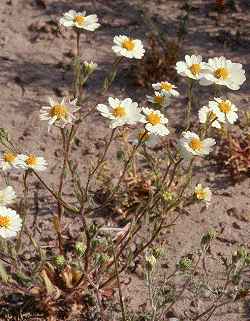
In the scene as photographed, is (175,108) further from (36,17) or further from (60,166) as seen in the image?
(36,17)

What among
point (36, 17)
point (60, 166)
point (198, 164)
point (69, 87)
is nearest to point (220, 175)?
point (198, 164)

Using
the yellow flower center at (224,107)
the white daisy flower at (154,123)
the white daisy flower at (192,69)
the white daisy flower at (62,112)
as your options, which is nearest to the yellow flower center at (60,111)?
the white daisy flower at (62,112)

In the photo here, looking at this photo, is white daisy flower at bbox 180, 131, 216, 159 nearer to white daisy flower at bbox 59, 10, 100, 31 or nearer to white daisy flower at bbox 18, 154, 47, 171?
white daisy flower at bbox 18, 154, 47, 171

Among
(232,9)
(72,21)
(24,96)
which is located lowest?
(24,96)

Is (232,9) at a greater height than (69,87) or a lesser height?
greater

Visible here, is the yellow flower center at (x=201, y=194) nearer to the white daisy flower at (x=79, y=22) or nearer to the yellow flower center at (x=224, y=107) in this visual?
the yellow flower center at (x=224, y=107)

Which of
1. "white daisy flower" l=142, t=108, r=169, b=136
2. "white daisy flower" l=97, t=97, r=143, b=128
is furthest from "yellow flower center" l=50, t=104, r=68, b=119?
"white daisy flower" l=142, t=108, r=169, b=136
